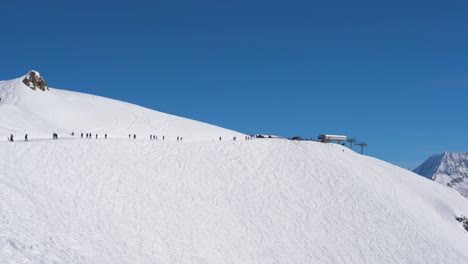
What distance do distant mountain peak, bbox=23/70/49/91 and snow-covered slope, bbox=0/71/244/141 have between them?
2.42 ft

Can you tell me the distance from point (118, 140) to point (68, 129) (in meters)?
15.5

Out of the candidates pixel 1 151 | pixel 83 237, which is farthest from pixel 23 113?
pixel 83 237

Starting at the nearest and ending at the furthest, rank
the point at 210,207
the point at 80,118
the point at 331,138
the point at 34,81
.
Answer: the point at 210,207 → the point at 80,118 → the point at 34,81 → the point at 331,138

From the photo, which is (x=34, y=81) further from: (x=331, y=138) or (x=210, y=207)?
(x=331, y=138)

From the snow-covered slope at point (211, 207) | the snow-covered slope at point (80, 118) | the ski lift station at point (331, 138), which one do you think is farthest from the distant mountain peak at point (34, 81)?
the ski lift station at point (331, 138)

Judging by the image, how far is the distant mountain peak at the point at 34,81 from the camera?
226 ft

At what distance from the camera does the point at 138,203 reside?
34406 millimetres

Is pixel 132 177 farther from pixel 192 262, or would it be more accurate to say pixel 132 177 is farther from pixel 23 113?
pixel 23 113

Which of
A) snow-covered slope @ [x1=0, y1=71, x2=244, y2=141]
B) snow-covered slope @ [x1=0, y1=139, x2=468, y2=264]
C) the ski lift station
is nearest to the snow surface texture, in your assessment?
snow-covered slope @ [x1=0, y1=139, x2=468, y2=264]

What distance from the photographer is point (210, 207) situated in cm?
3834

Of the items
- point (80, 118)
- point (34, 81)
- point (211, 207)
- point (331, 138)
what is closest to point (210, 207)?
point (211, 207)

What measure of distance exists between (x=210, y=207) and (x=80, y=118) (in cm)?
3526

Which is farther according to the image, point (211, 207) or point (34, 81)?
point (34, 81)

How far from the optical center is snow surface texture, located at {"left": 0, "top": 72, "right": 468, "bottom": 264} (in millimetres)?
26427
